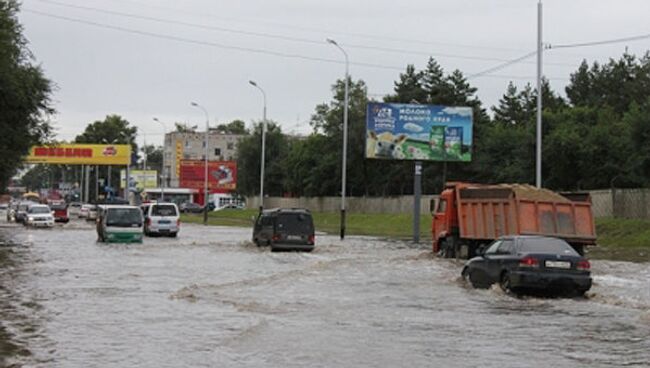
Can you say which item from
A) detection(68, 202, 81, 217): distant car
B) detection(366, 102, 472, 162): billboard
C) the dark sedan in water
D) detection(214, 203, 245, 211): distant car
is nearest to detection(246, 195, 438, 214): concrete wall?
detection(366, 102, 472, 162): billboard

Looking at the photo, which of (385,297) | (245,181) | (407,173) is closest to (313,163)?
(407,173)

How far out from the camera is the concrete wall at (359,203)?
3127 inches

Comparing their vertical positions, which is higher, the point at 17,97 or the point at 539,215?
the point at 17,97

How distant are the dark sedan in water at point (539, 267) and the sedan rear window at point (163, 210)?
32.9 meters

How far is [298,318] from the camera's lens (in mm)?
16656

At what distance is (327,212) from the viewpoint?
324 ft

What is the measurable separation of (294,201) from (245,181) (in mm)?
17340

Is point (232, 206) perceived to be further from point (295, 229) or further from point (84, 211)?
point (295, 229)

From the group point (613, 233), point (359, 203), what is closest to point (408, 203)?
point (359, 203)

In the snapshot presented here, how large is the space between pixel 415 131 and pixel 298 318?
37119 millimetres

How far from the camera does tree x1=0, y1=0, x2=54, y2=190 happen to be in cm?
3881

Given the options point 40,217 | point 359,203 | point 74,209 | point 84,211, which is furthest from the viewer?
point 74,209

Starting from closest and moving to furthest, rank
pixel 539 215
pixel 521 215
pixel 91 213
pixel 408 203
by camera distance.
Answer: pixel 521 215 → pixel 539 215 → pixel 408 203 → pixel 91 213

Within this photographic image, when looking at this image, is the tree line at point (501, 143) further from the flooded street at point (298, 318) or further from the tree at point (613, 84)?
the flooded street at point (298, 318)
